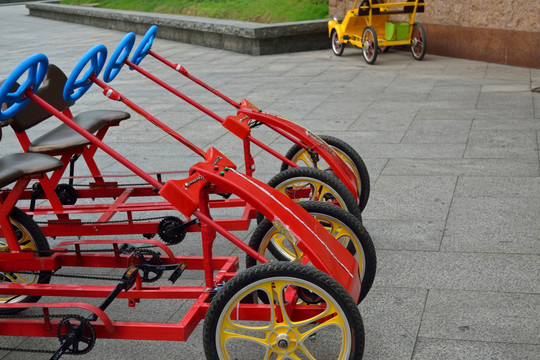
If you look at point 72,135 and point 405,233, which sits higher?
point 72,135

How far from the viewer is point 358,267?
348 cm

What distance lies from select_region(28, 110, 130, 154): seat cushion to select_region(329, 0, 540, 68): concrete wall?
6847 millimetres

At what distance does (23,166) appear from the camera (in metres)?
4.00

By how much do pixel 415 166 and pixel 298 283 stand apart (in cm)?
344

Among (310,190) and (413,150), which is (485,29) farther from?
(310,190)

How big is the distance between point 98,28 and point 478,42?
11.2 metres

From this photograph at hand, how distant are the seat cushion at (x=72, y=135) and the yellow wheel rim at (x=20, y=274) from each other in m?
0.69

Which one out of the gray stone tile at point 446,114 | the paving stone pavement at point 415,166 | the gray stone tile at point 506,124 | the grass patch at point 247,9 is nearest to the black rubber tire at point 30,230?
the paving stone pavement at point 415,166

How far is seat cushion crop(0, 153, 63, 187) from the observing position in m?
3.90

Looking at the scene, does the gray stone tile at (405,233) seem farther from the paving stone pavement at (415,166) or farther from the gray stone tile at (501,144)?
the gray stone tile at (501,144)

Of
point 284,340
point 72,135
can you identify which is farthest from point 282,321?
point 72,135

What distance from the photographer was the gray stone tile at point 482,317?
3.55m

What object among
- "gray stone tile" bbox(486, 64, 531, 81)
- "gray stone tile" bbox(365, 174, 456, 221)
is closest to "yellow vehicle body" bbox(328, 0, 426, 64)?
"gray stone tile" bbox(486, 64, 531, 81)

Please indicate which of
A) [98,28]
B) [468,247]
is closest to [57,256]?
[468,247]
